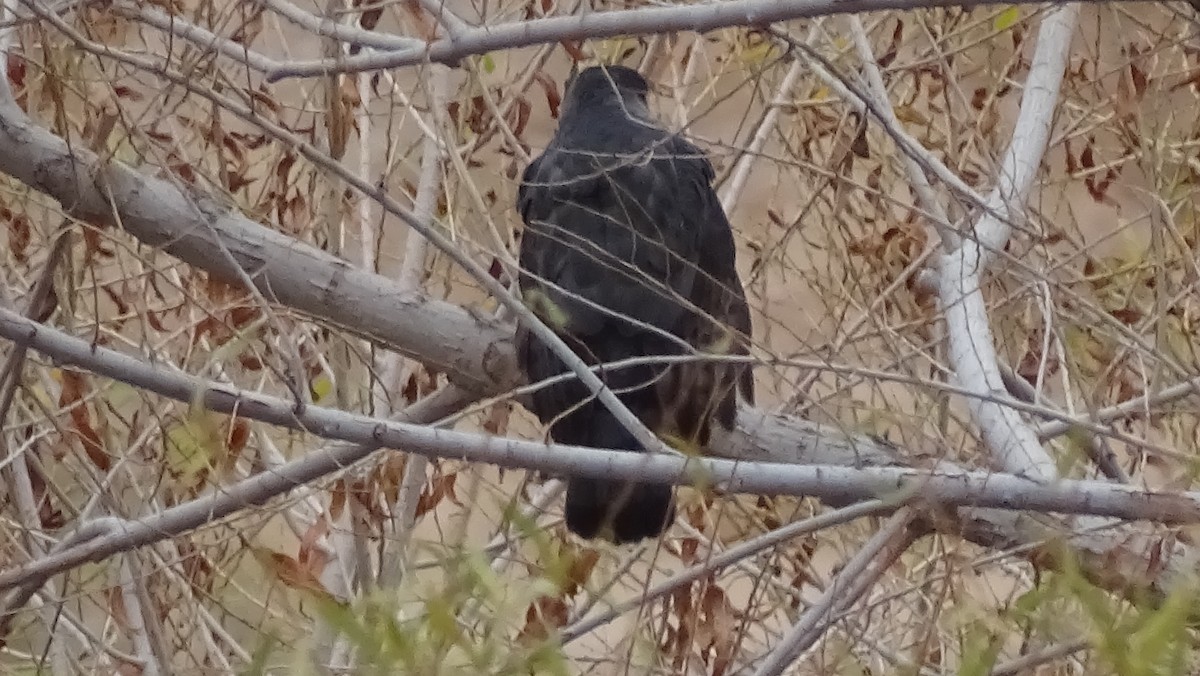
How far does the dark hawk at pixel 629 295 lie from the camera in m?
1.57

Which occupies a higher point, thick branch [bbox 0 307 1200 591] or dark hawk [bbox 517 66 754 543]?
dark hawk [bbox 517 66 754 543]

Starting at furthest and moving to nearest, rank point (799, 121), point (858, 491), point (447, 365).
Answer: point (799, 121) → point (447, 365) → point (858, 491)

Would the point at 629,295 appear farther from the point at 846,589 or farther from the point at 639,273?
the point at 846,589

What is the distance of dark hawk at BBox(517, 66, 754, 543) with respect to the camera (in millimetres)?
1570

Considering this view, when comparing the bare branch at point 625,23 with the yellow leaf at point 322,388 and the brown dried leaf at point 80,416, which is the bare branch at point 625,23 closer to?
the brown dried leaf at point 80,416

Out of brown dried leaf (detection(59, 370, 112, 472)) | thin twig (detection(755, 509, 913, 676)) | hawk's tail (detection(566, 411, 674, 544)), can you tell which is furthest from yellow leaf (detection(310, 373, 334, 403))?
thin twig (detection(755, 509, 913, 676))

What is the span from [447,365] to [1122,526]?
2.61ft

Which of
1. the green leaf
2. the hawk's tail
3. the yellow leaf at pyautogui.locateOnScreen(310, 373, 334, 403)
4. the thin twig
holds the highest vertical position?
the green leaf

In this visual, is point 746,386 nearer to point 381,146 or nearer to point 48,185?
point 48,185

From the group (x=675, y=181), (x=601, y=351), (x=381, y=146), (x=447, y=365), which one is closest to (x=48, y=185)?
(x=447, y=365)

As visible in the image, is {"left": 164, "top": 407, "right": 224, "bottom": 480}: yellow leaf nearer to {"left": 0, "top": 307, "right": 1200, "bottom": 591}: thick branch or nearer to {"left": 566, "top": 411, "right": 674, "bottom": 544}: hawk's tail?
{"left": 0, "top": 307, "right": 1200, "bottom": 591}: thick branch

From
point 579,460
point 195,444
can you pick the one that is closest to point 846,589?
point 579,460

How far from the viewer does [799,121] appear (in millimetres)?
2281

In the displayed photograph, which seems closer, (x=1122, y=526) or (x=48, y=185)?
(x=1122, y=526)
